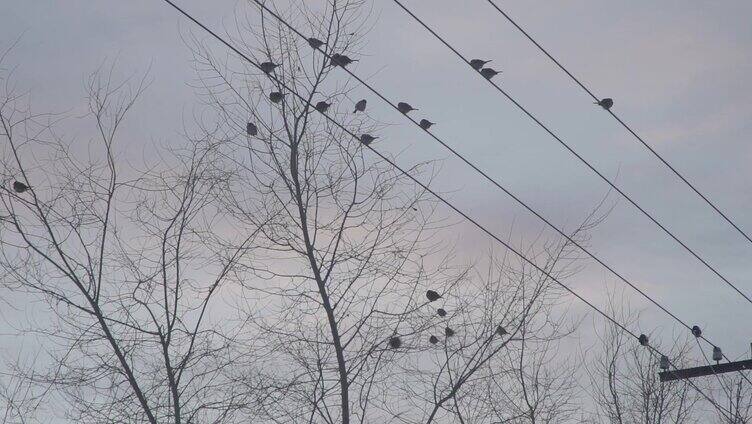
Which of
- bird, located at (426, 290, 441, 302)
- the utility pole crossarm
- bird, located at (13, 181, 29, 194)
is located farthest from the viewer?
the utility pole crossarm

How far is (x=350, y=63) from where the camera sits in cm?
956

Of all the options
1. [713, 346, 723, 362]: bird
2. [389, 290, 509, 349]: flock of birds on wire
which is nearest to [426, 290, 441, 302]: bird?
[389, 290, 509, 349]: flock of birds on wire

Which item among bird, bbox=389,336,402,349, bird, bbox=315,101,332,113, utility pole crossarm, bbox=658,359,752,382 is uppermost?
bird, bbox=315,101,332,113

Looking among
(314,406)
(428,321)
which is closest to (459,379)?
(428,321)

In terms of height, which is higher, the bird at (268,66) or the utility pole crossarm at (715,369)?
the bird at (268,66)

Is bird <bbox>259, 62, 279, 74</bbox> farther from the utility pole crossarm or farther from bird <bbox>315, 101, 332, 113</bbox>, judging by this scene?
the utility pole crossarm

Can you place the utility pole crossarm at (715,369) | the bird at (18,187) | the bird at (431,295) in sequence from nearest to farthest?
the bird at (18,187) < the bird at (431,295) < the utility pole crossarm at (715,369)

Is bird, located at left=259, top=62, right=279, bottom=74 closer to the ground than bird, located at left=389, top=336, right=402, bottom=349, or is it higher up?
higher up

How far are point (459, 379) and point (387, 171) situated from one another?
2.22 metres

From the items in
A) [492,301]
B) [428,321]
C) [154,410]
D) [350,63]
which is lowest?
[154,410]

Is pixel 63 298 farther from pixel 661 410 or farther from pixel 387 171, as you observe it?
pixel 661 410

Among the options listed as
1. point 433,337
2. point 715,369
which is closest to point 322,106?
point 433,337

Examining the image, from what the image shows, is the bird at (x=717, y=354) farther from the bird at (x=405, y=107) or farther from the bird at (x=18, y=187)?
the bird at (x=18, y=187)

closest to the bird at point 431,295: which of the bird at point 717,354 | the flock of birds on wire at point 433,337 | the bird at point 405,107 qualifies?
the flock of birds on wire at point 433,337
